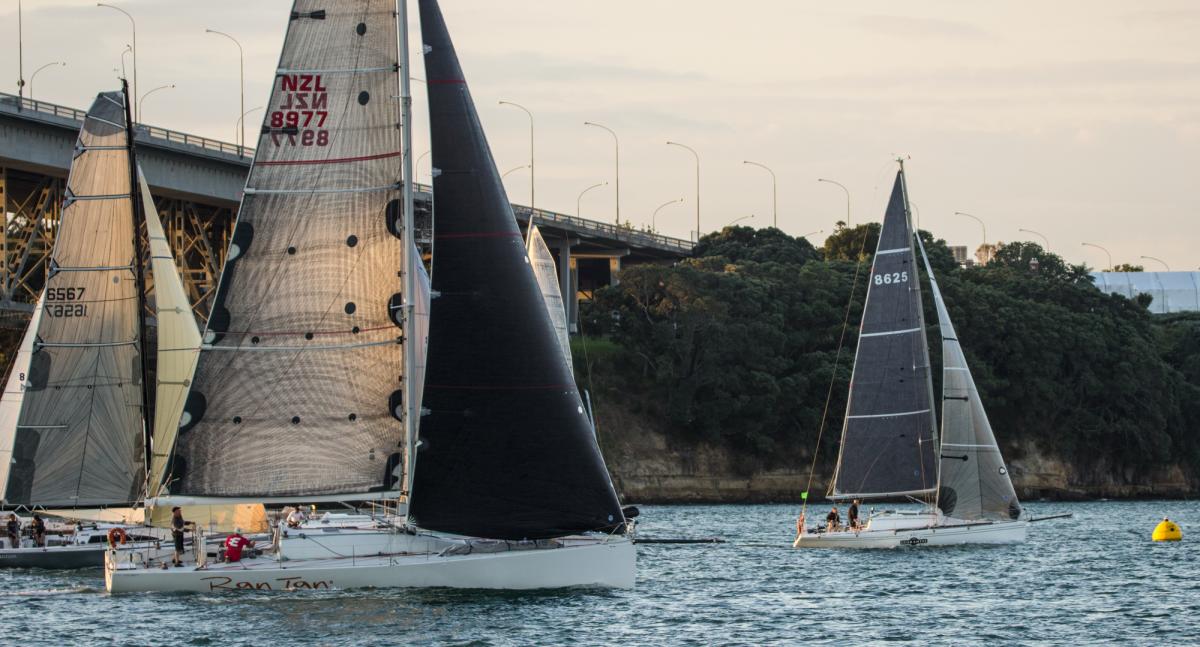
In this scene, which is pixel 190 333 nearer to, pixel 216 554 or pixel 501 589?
pixel 216 554

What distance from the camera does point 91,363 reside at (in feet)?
157

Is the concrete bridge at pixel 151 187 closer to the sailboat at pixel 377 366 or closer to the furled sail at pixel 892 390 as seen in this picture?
the furled sail at pixel 892 390

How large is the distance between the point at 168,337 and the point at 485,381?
1832 centimetres

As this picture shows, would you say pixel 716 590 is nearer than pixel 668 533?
Yes

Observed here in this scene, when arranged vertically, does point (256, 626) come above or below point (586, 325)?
below

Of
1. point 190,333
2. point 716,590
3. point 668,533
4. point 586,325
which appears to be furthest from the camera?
point 586,325

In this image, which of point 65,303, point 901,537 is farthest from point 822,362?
point 65,303

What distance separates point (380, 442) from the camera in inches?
1404

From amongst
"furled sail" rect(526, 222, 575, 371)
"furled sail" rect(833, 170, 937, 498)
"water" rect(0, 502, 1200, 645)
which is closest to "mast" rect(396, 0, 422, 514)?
"water" rect(0, 502, 1200, 645)

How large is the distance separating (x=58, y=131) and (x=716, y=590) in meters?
44.1

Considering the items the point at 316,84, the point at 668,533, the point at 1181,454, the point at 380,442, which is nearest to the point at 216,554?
the point at 380,442

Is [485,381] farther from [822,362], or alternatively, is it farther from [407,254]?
[822,362]

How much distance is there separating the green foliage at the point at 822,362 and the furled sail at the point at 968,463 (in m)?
51.7

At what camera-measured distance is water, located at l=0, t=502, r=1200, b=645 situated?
32.7 metres
